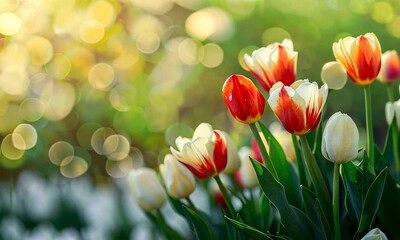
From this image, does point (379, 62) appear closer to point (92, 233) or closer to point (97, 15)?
point (92, 233)

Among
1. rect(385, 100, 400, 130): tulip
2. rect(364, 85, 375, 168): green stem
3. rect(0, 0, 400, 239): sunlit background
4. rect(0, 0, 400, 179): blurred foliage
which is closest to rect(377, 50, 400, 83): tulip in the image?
rect(385, 100, 400, 130): tulip

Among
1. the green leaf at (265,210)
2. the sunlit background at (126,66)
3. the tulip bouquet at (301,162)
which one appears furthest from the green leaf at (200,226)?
the sunlit background at (126,66)

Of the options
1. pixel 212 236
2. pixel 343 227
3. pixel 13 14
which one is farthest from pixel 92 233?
pixel 13 14

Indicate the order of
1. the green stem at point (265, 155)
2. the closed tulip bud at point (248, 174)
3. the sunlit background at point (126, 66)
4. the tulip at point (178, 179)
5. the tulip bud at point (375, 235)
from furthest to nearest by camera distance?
1. the sunlit background at point (126, 66)
2. the closed tulip bud at point (248, 174)
3. the tulip at point (178, 179)
4. the green stem at point (265, 155)
5. the tulip bud at point (375, 235)

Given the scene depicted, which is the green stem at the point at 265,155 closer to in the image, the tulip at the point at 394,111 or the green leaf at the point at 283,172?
the green leaf at the point at 283,172

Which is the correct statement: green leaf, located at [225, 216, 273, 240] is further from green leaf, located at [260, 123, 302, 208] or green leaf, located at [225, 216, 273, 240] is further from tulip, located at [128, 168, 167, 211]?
tulip, located at [128, 168, 167, 211]

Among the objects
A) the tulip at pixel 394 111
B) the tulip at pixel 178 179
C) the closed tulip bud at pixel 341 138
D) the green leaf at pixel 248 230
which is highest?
Result: the closed tulip bud at pixel 341 138
